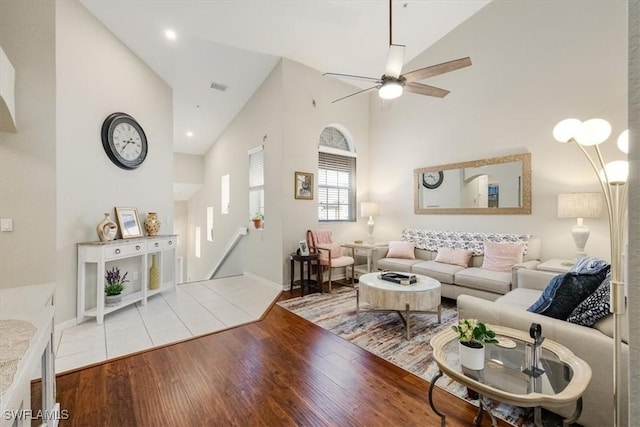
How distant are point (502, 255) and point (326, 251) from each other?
246cm

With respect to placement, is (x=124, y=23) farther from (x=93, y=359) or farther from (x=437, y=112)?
(x=437, y=112)

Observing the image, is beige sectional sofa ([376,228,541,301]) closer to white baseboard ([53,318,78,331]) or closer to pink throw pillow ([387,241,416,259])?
pink throw pillow ([387,241,416,259])

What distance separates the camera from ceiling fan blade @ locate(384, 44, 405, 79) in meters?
2.43

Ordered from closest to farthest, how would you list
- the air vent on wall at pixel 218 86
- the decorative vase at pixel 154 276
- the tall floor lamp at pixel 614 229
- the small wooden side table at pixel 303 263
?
the tall floor lamp at pixel 614 229 → the decorative vase at pixel 154 276 → the small wooden side table at pixel 303 263 → the air vent on wall at pixel 218 86

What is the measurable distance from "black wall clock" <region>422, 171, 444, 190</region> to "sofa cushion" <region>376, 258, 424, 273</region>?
1.33 m

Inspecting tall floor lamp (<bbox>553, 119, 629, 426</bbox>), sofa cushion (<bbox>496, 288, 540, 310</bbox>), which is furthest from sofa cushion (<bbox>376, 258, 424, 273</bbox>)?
tall floor lamp (<bbox>553, 119, 629, 426</bbox>)

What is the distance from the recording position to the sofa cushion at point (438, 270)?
12.2ft

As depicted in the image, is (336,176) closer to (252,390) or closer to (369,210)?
(369,210)

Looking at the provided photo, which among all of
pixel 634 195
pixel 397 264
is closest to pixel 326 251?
pixel 397 264

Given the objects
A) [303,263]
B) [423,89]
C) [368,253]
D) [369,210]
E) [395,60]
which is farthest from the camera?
[369,210]

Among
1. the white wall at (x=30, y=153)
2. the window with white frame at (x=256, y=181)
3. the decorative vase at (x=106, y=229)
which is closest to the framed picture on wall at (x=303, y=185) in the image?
the window with white frame at (x=256, y=181)

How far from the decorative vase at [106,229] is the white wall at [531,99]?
365 cm

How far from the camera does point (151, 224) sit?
3984 millimetres

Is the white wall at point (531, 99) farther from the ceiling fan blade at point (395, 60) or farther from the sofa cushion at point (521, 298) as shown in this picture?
the sofa cushion at point (521, 298)
